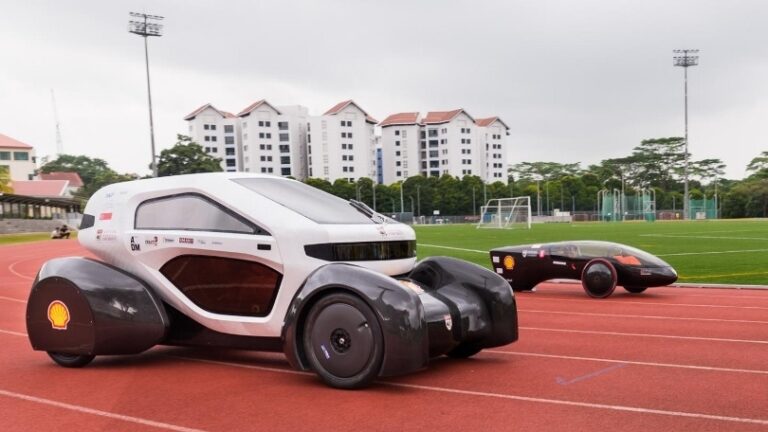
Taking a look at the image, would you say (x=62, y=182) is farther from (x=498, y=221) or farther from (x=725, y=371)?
(x=725, y=371)

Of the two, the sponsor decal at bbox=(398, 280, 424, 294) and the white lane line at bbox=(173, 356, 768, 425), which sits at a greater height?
the sponsor decal at bbox=(398, 280, 424, 294)

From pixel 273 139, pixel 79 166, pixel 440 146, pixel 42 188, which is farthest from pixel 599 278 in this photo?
pixel 79 166

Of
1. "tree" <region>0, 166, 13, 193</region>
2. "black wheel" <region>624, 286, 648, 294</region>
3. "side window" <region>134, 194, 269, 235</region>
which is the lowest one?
"black wheel" <region>624, 286, 648, 294</region>

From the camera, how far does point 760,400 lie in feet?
15.8

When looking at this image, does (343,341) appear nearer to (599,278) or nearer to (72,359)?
(72,359)

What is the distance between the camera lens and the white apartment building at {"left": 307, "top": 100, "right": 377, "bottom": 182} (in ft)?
383

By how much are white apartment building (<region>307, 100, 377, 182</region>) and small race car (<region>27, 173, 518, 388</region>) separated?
110m

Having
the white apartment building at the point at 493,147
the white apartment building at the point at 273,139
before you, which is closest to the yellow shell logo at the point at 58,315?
the white apartment building at the point at 273,139

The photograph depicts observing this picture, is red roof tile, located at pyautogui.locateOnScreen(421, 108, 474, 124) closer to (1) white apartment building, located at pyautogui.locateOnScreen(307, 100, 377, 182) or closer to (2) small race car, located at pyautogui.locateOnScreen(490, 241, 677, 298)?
(1) white apartment building, located at pyautogui.locateOnScreen(307, 100, 377, 182)

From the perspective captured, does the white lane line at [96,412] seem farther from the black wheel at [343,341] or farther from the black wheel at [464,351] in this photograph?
the black wheel at [464,351]

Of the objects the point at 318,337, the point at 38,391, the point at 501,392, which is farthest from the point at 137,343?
the point at 501,392

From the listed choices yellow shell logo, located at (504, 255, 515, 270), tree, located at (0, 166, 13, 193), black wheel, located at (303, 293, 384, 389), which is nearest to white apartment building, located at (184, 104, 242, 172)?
tree, located at (0, 166, 13, 193)

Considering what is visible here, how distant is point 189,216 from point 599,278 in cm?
760

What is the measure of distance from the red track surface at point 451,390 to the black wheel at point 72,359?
0.09 meters
